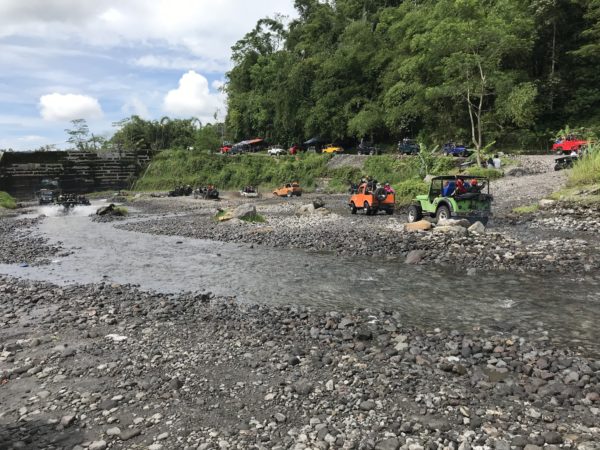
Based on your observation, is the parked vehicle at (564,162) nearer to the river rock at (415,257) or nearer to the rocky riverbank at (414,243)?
the rocky riverbank at (414,243)

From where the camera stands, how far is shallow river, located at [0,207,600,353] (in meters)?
8.13

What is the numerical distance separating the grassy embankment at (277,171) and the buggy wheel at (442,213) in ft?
32.1

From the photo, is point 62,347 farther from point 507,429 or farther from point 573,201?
point 573,201

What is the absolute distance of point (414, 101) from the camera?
164 ft

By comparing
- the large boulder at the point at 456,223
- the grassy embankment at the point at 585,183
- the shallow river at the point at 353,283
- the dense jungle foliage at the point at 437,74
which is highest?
the dense jungle foliage at the point at 437,74

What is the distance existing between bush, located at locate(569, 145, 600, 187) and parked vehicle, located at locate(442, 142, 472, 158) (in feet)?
62.0

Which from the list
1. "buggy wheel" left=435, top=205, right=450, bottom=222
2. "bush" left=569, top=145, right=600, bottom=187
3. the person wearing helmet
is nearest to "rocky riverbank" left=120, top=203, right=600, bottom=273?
"buggy wheel" left=435, top=205, right=450, bottom=222

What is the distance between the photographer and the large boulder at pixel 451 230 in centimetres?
1543

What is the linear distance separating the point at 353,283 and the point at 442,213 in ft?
26.9

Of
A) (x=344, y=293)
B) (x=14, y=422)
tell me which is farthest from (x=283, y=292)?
(x=14, y=422)

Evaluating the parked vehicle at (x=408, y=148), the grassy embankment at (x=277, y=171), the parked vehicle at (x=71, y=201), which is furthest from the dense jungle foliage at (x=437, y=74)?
the parked vehicle at (x=71, y=201)

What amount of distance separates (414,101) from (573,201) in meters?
33.9

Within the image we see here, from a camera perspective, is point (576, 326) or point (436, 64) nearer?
point (576, 326)

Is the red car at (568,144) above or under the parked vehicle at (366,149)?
under
